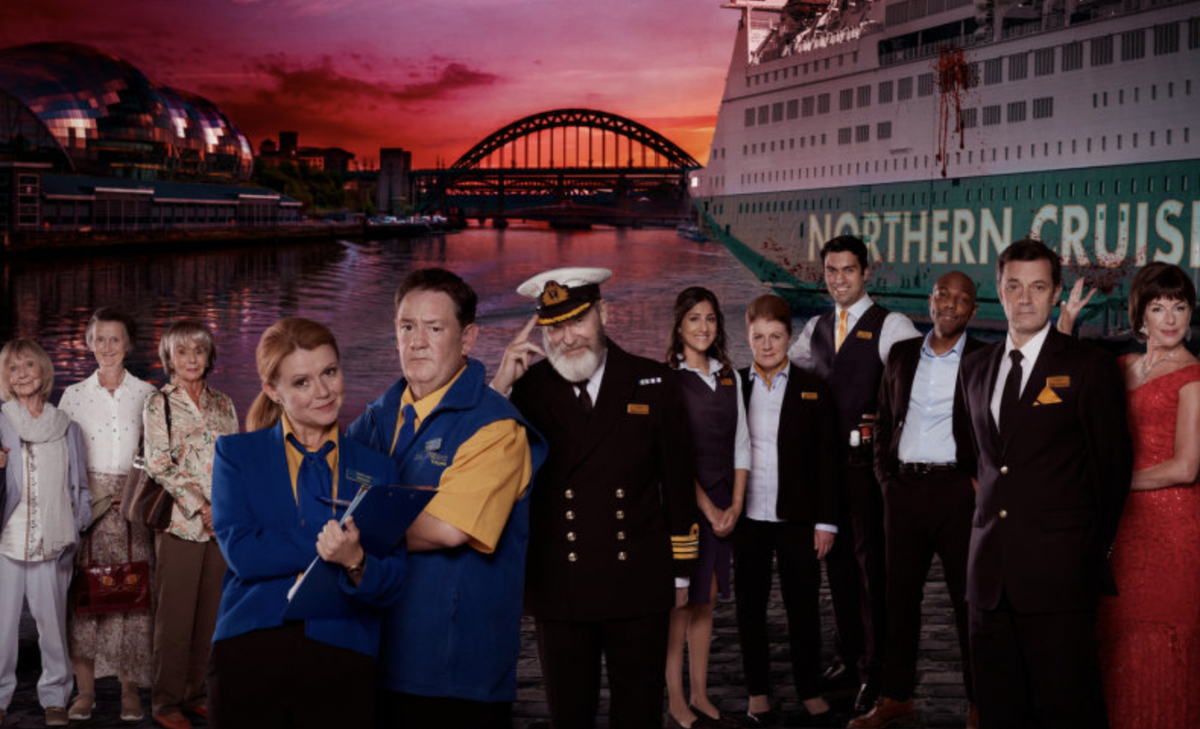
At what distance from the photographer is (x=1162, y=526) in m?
2.53

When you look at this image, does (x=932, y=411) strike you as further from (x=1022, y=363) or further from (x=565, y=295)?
(x=565, y=295)

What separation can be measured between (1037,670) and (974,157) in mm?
7573

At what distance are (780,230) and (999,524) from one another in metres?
8.64

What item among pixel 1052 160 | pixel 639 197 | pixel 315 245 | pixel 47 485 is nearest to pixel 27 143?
pixel 315 245

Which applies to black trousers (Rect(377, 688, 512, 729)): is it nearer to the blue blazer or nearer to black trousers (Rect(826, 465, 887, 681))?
the blue blazer

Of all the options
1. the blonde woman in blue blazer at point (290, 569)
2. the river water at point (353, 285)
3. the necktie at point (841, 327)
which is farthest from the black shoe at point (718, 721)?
the river water at point (353, 285)

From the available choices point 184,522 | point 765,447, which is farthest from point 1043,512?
point 184,522

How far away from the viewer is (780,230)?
35.7ft

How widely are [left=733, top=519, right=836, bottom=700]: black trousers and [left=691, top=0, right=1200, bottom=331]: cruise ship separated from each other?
5197 millimetres

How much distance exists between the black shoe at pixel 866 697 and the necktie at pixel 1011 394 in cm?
133

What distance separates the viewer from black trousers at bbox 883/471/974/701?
10.5ft

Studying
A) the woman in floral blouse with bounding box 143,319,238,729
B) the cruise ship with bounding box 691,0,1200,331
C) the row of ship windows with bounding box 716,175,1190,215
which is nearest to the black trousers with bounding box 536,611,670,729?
the woman in floral blouse with bounding box 143,319,238,729

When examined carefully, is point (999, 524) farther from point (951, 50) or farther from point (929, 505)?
point (951, 50)

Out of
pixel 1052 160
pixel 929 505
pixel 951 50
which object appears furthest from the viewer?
pixel 951 50
